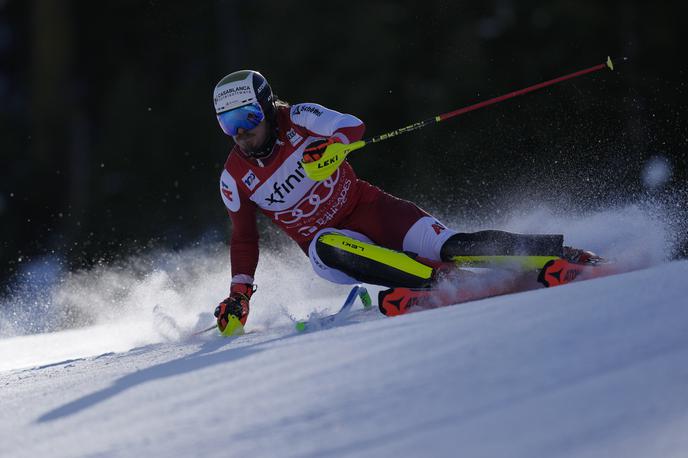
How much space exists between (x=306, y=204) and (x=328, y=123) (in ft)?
1.42

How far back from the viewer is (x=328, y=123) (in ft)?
16.0

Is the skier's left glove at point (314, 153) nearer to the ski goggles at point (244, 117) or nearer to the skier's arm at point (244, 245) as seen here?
the ski goggles at point (244, 117)

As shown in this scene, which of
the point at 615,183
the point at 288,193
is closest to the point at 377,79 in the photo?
the point at 615,183

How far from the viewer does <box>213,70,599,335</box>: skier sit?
4617 mm

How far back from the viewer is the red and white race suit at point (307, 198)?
4.92 metres

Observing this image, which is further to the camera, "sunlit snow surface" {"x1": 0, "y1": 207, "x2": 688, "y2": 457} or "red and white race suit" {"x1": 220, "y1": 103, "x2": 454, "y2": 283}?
"red and white race suit" {"x1": 220, "y1": 103, "x2": 454, "y2": 283}

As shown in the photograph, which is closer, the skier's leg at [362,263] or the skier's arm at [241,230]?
the skier's leg at [362,263]

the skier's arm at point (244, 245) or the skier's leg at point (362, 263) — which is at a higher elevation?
the skier's arm at point (244, 245)

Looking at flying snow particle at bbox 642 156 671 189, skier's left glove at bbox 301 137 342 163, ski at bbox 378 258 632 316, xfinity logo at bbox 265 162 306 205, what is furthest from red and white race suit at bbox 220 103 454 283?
flying snow particle at bbox 642 156 671 189

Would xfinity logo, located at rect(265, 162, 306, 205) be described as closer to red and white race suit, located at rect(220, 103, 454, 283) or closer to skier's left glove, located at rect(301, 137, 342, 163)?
red and white race suit, located at rect(220, 103, 454, 283)

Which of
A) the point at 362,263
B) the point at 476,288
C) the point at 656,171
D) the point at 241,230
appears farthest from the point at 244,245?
the point at 656,171

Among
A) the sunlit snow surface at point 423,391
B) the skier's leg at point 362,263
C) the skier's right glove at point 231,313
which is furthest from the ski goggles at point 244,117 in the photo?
the sunlit snow surface at point 423,391

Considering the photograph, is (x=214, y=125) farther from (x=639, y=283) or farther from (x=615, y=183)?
(x=639, y=283)

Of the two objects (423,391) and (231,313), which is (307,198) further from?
(423,391)
